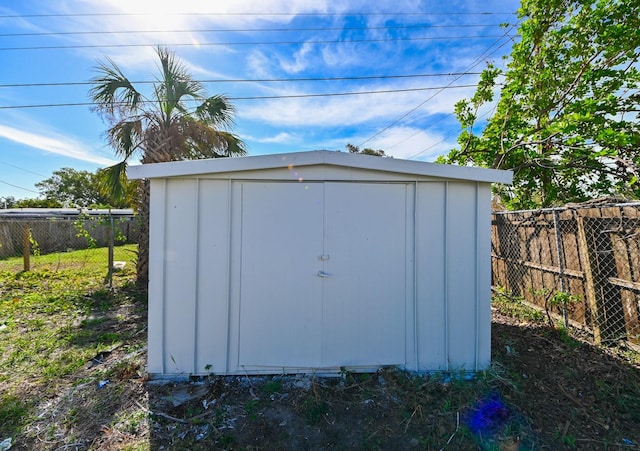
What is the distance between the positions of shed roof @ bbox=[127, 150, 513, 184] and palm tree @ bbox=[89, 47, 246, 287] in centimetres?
329

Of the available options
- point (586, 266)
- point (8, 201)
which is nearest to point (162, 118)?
point (586, 266)

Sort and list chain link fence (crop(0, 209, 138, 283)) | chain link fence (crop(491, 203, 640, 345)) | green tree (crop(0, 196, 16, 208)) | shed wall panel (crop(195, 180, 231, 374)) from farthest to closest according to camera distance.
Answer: green tree (crop(0, 196, 16, 208)), chain link fence (crop(0, 209, 138, 283)), chain link fence (crop(491, 203, 640, 345)), shed wall panel (crop(195, 180, 231, 374))

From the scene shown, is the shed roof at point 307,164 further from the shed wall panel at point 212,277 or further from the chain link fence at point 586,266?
the chain link fence at point 586,266

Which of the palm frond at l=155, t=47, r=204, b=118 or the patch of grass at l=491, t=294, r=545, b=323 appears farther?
the palm frond at l=155, t=47, r=204, b=118

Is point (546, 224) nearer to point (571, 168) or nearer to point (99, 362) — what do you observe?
point (571, 168)

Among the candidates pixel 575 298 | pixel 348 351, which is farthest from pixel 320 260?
pixel 575 298

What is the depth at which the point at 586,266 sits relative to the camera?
3.27 m

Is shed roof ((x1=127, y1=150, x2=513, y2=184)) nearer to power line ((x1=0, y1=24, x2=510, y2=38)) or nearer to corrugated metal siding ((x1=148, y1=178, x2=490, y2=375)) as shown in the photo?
corrugated metal siding ((x1=148, y1=178, x2=490, y2=375))

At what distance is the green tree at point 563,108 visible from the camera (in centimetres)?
443

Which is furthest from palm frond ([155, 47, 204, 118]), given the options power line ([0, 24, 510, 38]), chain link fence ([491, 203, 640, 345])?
chain link fence ([491, 203, 640, 345])

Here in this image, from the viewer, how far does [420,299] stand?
9.06ft

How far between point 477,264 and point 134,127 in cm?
616

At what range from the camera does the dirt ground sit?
6.49 ft

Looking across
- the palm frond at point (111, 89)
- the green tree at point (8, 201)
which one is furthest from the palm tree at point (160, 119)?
the green tree at point (8, 201)
